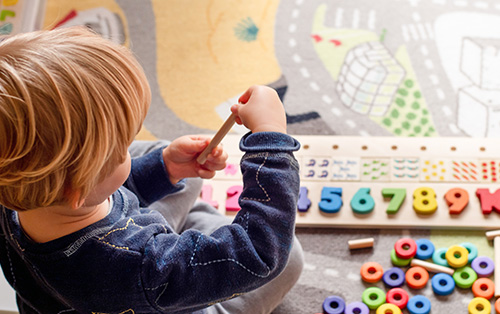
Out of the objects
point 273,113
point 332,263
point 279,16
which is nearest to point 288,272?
point 332,263

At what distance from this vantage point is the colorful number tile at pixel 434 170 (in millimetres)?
1136

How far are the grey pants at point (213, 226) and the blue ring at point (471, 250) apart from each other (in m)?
0.28

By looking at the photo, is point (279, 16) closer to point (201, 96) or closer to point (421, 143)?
point (201, 96)

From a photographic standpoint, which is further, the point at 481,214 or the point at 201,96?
the point at 201,96

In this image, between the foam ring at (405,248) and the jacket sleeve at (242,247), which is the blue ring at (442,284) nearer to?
the foam ring at (405,248)

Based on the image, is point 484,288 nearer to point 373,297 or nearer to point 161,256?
point 373,297

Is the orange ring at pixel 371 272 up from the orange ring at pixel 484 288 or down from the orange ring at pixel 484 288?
down

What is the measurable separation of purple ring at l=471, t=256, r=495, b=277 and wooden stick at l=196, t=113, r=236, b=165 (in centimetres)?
47

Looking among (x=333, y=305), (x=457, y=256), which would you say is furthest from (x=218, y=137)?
(x=457, y=256)

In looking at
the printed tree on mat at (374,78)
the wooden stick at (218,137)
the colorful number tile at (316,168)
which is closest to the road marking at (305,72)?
the printed tree on mat at (374,78)

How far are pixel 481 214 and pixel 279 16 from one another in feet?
2.25

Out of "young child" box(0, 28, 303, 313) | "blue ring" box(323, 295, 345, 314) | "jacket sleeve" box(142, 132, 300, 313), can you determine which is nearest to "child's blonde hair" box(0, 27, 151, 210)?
"young child" box(0, 28, 303, 313)

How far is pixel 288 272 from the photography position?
947 millimetres

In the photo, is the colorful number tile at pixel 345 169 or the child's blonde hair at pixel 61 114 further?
the colorful number tile at pixel 345 169
